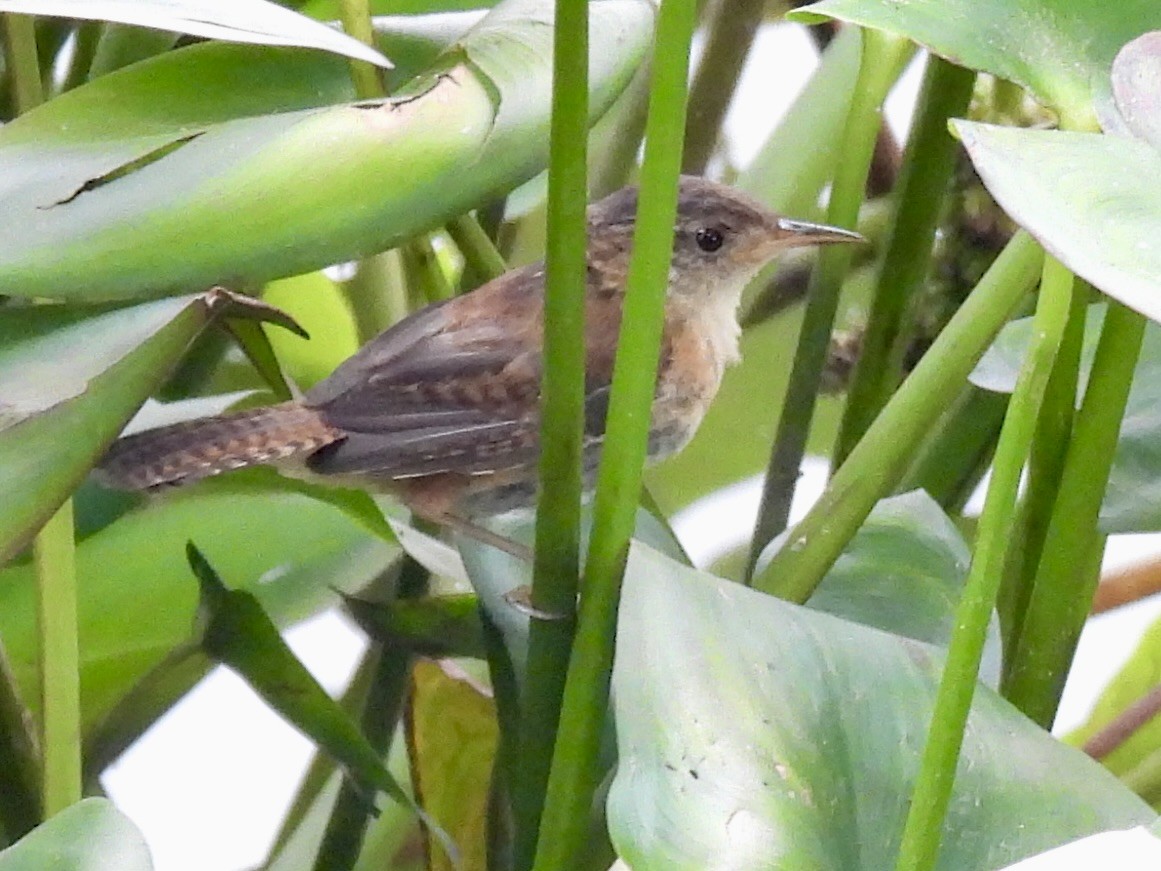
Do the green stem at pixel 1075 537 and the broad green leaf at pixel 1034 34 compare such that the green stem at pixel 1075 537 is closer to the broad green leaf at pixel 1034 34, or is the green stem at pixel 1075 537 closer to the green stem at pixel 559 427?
the broad green leaf at pixel 1034 34

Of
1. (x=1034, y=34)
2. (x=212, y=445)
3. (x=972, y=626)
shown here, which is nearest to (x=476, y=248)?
(x=212, y=445)

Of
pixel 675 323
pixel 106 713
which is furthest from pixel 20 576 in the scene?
pixel 675 323

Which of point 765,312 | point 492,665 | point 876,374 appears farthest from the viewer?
point 765,312

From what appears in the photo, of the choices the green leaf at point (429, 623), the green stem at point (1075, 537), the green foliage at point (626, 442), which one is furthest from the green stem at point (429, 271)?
the green stem at point (1075, 537)

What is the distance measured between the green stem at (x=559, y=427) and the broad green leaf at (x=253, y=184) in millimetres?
78

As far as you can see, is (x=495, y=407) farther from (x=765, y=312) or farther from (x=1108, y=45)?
(x=1108, y=45)

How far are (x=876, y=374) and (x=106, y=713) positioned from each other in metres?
0.54

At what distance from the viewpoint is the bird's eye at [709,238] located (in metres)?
1.22

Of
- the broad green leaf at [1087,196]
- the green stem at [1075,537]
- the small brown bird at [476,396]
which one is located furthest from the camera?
the small brown bird at [476,396]

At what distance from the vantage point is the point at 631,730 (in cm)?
49

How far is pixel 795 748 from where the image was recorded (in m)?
0.53

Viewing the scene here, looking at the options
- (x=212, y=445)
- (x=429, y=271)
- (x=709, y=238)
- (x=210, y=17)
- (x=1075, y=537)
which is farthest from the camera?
(x=709, y=238)

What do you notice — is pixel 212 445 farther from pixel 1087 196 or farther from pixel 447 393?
pixel 1087 196

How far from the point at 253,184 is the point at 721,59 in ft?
2.17
